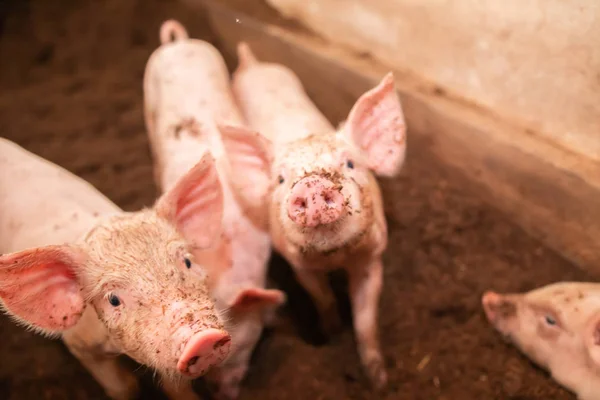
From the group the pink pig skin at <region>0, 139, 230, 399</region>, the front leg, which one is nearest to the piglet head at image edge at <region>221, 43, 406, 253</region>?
the pink pig skin at <region>0, 139, 230, 399</region>

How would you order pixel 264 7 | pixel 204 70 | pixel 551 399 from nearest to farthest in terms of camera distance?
1. pixel 551 399
2. pixel 204 70
3. pixel 264 7

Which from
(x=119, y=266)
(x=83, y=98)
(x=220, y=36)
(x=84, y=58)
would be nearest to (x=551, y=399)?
(x=119, y=266)

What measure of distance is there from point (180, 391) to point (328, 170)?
1005 mm

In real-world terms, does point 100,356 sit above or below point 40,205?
below

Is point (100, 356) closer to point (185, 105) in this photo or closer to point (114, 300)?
point (114, 300)

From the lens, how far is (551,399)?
1892 mm

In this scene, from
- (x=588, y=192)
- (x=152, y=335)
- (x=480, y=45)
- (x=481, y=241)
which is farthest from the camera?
(x=481, y=241)

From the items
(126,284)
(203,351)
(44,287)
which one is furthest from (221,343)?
(44,287)

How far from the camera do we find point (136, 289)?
1522 mm

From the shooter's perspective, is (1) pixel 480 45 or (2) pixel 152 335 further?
(1) pixel 480 45

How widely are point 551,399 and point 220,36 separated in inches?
124

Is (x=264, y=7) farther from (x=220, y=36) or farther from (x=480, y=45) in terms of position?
(x=480, y=45)

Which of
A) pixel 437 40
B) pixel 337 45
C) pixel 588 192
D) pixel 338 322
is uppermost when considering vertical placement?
pixel 437 40

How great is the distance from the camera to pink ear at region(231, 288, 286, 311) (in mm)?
1867
